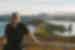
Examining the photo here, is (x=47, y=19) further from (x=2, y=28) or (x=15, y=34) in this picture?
(x=2, y=28)

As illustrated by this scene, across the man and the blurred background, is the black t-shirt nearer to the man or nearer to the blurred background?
the man

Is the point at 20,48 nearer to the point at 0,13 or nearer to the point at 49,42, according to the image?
the point at 49,42

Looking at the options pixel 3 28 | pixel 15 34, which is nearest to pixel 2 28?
pixel 3 28

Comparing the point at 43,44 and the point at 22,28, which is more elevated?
the point at 22,28

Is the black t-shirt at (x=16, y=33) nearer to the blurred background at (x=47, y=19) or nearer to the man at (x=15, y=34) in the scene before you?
the man at (x=15, y=34)

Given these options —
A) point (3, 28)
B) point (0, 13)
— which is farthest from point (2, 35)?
point (0, 13)

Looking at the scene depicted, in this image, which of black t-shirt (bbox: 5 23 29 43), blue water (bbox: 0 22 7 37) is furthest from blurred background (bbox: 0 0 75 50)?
black t-shirt (bbox: 5 23 29 43)
